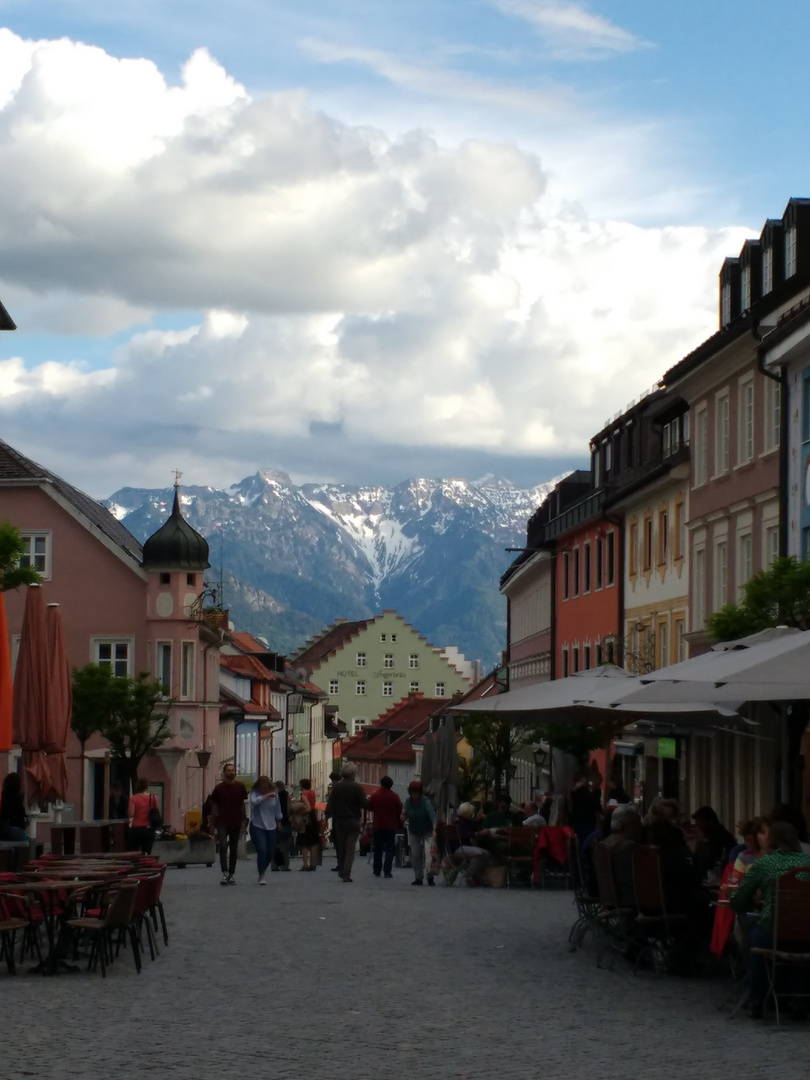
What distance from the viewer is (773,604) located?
2497 cm

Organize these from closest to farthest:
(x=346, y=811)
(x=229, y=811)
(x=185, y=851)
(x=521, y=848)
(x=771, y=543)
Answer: (x=229, y=811)
(x=346, y=811)
(x=521, y=848)
(x=771, y=543)
(x=185, y=851)

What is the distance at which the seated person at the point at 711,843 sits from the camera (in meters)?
18.1

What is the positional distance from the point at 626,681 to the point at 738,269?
21.7 metres

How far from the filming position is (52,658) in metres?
24.5

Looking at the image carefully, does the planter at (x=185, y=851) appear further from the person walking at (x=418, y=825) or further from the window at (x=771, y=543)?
the window at (x=771, y=543)

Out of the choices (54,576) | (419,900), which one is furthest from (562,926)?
(54,576)

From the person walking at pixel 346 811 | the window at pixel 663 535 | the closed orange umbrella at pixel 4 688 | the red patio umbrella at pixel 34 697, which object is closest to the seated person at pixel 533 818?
the person walking at pixel 346 811

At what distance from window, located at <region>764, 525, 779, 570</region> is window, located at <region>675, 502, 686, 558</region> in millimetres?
8449

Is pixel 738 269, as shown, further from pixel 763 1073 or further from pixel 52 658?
pixel 763 1073

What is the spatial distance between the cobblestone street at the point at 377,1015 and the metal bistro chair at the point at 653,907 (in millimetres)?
296

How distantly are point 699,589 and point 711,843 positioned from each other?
999 inches

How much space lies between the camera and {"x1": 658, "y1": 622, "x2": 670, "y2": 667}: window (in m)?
47.5

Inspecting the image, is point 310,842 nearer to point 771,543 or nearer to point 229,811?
point 229,811

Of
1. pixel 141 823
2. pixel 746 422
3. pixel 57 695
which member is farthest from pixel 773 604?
pixel 746 422
